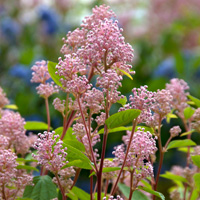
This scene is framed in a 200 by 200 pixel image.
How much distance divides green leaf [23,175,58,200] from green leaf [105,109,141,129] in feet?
0.42

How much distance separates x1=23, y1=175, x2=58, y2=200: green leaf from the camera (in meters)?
0.49

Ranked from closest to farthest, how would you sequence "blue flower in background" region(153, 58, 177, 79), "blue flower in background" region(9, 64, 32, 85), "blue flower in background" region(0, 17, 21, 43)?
"blue flower in background" region(9, 64, 32, 85)
"blue flower in background" region(153, 58, 177, 79)
"blue flower in background" region(0, 17, 21, 43)

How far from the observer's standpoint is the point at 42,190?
0.50 meters

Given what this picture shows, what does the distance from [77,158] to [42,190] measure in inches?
3.3

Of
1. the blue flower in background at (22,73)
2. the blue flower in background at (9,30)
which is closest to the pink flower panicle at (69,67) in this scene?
the blue flower in background at (22,73)

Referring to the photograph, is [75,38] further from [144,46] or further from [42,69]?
[144,46]

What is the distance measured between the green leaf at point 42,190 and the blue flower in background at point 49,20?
276cm

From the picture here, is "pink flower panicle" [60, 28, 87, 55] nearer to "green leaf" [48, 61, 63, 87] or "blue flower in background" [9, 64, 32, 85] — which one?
"green leaf" [48, 61, 63, 87]

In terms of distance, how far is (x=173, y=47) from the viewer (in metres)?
3.14

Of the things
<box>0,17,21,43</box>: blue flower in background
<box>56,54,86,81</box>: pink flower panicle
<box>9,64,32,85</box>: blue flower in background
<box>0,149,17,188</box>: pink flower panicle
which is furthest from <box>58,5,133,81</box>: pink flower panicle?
<box>0,17,21,43</box>: blue flower in background

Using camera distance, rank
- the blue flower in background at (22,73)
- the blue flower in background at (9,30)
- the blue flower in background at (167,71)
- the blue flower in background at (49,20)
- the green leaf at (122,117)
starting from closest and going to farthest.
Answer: the green leaf at (122,117) < the blue flower in background at (22,73) < the blue flower in background at (167,71) < the blue flower in background at (9,30) < the blue flower in background at (49,20)

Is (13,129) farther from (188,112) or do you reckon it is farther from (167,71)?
(167,71)

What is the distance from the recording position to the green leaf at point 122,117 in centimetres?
43

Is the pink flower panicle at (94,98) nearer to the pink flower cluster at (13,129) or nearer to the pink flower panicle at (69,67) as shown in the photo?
the pink flower panicle at (69,67)
